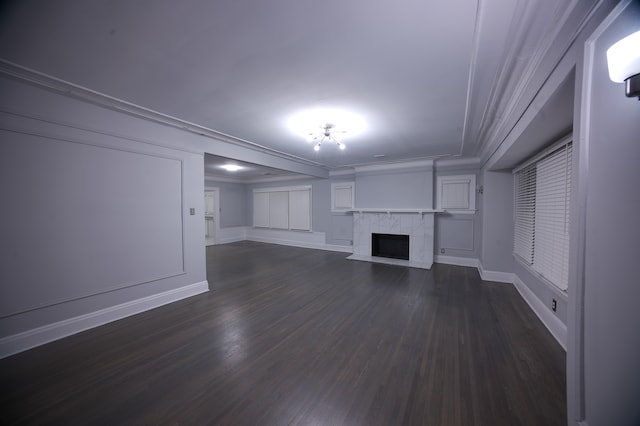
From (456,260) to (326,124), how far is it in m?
4.85

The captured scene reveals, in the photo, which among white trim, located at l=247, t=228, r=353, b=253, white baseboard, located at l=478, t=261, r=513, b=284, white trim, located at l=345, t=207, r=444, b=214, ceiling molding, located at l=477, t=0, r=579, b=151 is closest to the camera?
ceiling molding, located at l=477, t=0, r=579, b=151

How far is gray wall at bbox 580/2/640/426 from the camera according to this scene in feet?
2.89

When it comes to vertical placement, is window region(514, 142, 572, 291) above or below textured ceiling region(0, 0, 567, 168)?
below

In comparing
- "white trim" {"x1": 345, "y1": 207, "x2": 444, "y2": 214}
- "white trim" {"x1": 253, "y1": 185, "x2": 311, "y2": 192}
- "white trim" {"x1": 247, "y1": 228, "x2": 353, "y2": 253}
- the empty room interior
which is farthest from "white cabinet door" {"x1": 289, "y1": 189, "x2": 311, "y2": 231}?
the empty room interior

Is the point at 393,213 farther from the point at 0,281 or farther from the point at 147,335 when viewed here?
the point at 0,281

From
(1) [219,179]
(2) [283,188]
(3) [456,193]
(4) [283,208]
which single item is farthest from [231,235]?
(3) [456,193]

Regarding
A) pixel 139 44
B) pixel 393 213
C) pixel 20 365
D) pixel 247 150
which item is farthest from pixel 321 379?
pixel 393 213

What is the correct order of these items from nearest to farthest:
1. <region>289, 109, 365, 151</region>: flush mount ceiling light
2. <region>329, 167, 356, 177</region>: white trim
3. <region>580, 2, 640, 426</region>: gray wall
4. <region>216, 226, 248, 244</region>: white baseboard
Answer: <region>580, 2, 640, 426</region>: gray wall → <region>289, 109, 365, 151</region>: flush mount ceiling light → <region>329, 167, 356, 177</region>: white trim → <region>216, 226, 248, 244</region>: white baseboard

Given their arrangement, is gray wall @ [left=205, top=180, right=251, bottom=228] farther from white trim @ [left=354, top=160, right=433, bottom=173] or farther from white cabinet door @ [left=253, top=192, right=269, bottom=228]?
white trim @ [left=354, top=160, right=433, bottom=173]

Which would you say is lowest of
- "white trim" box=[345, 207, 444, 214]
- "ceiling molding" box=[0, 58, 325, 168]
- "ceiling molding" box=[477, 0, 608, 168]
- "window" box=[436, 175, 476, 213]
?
"white trim" box=[345, 207, 444, 214]

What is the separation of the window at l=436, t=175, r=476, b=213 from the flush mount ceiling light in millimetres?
3506

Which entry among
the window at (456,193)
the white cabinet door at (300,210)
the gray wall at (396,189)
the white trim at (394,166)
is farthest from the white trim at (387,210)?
the white cabinet door at (300,210)

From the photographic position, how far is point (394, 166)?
6.30 meters

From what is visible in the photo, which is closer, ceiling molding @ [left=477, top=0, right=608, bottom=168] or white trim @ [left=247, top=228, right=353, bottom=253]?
ceiling molding @ [left=477, top=0, right=608, bottom=168]
